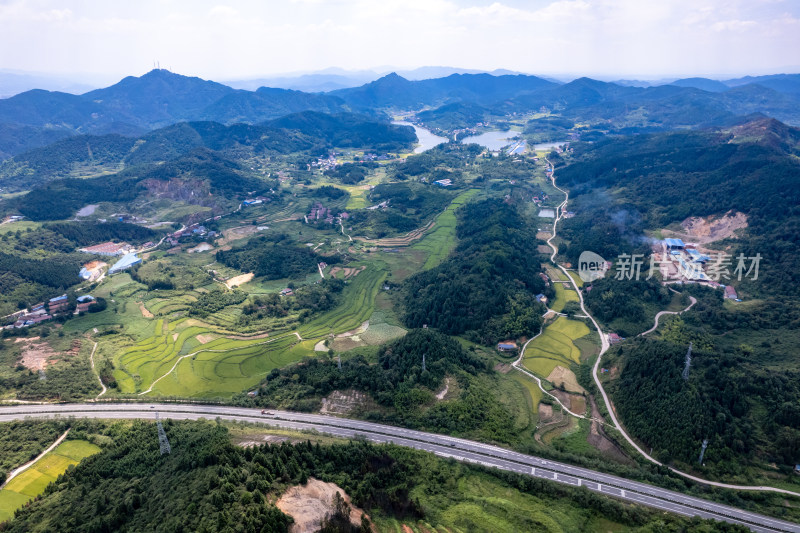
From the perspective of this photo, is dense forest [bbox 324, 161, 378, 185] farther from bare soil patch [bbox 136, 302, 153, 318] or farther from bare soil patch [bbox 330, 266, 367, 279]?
bare soil patch [bbox 136, 302, 153, 318]

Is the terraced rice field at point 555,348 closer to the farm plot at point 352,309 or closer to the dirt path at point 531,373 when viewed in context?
the dirt path at point 531,373

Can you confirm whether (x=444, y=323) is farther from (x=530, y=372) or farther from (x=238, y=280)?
(x=238, y=280)

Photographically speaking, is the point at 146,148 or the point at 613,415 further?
the point at 146,148

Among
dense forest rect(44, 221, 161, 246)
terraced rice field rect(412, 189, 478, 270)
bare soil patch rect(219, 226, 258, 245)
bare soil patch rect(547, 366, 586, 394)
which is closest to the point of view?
bare soil patch rect(547, 366, 586, 394)

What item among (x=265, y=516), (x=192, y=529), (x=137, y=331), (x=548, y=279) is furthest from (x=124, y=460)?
(x=548, y=279)

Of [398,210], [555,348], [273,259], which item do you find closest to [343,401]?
[555,348]

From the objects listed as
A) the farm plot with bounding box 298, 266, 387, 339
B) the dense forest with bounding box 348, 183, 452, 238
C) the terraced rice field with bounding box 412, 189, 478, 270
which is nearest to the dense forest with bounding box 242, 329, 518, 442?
the farm plot with bounding box 298, 266, 387, 339

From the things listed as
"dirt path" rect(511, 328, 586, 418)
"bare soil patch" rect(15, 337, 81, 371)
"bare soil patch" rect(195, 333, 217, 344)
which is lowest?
"dirt path" rect(511, 328, 586, 418)

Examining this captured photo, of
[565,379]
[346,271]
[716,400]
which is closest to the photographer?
[716,400]
